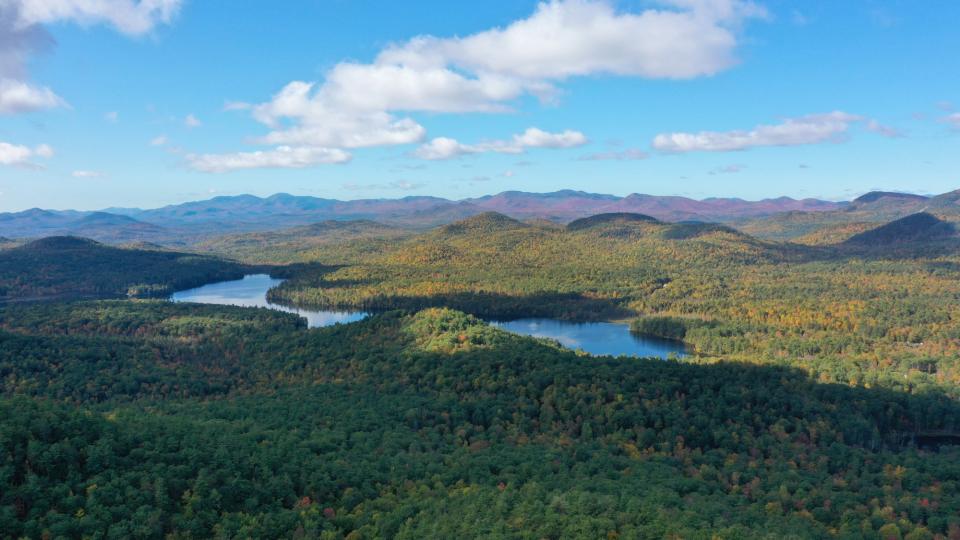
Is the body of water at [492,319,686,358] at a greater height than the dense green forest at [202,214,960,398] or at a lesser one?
lesser

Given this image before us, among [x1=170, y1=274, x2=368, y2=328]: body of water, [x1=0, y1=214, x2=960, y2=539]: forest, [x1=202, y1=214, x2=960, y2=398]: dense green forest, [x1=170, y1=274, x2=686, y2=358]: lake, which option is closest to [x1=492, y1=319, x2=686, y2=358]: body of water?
[x1=170, y1=274, x2=686, y2=358]: lake

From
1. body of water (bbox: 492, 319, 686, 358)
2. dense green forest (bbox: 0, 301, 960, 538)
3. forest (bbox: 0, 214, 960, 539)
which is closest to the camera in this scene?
dense green forest (bbox: 0, 301, 960, 538)

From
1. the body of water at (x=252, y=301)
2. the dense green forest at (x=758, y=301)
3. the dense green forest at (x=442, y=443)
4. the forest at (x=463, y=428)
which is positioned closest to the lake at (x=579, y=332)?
the body of water at (x=252, y=301)

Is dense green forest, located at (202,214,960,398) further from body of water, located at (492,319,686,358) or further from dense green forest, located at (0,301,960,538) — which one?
dense green forest, located at (0,301,960,538)

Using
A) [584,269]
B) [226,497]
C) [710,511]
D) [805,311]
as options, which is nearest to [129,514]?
[226,497]

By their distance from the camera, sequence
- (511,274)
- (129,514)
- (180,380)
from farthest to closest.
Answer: (511,274) < (180,380) < (129,514)

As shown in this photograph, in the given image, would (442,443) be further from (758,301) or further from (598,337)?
(758,301)

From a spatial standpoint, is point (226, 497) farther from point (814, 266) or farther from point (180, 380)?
point (814, 266)

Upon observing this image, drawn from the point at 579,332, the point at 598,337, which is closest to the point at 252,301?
the point at 579,332
